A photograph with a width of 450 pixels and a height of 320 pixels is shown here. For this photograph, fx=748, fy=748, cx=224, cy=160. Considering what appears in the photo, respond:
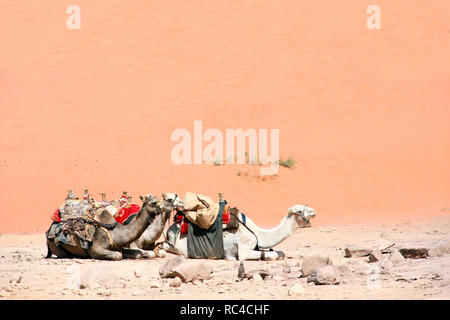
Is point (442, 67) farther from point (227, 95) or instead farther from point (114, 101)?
point (114, 101)

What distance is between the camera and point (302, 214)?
1385 centimetres

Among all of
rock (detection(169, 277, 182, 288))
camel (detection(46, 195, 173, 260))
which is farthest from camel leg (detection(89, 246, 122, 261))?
rock (detection(169, 277, 182, 288))

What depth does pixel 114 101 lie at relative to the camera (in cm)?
3525

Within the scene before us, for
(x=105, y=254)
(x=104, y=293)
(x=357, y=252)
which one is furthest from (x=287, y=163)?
(x=104, y=293)

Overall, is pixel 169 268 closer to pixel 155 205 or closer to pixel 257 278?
pixel 257 278

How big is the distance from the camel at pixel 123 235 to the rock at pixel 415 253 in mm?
4145

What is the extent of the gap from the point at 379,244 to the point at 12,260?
682 centimetres

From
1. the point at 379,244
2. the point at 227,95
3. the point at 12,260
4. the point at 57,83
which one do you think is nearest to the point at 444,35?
the point at 227,95

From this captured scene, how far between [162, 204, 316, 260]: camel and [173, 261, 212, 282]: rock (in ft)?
8.75

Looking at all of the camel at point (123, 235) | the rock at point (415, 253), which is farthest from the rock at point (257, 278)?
the camel at point (123, 235)

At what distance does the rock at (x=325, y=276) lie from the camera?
9.71 metres

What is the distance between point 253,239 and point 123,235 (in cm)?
234

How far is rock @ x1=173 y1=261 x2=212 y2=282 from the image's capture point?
10273 millimetres

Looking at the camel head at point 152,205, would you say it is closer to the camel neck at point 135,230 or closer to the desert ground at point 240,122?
the camel neck at point 135,230
